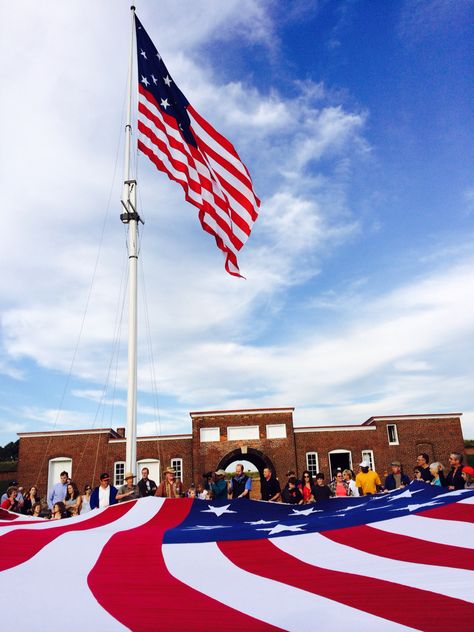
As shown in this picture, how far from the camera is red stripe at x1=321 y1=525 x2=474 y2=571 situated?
12.6 ft

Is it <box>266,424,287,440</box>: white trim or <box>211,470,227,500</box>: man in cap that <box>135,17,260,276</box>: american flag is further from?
<box>266,424,287,440</box>: white trim

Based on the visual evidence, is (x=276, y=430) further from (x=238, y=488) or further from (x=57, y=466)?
(x=238, y=488)

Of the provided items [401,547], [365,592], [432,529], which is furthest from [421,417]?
[365,592]

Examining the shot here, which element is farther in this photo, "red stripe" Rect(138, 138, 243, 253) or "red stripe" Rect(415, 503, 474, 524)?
"red stripe" Rect(138, 138, 243, 253)

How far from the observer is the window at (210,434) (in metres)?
30.6

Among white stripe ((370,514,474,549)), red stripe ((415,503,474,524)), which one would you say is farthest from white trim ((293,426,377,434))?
white stripe ((370,514,474,549))

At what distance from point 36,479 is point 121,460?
4994 millimetres

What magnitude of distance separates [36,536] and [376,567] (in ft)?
11.5

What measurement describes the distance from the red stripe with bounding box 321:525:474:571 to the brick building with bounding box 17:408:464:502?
85.5 ft

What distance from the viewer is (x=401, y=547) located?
434 centimetres

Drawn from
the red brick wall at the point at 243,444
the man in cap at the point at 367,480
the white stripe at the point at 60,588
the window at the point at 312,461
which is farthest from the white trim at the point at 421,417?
the white stripe at the point at 60,588

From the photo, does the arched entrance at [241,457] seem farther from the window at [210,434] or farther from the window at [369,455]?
the window at [369,455]

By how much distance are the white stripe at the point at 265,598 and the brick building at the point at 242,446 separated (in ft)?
87.5

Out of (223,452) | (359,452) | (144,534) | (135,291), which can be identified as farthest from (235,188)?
(359,452)
